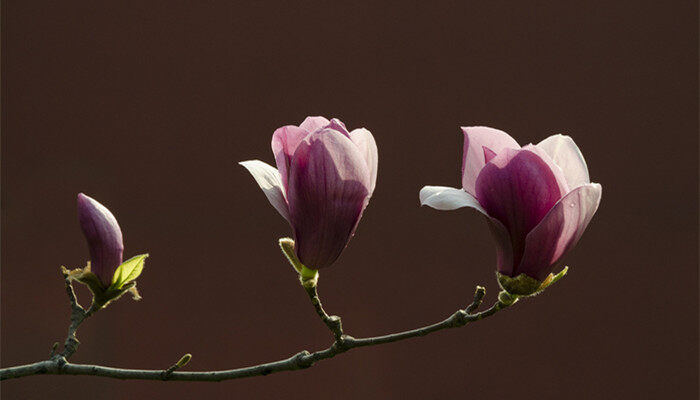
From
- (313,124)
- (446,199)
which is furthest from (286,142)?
(446,199)

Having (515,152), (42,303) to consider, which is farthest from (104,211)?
(42,303)

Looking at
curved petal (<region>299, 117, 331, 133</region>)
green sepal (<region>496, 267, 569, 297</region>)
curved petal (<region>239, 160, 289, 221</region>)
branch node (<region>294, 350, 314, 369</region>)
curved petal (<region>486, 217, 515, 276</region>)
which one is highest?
curved petal (<region>299, 117, 331, 133</region>)

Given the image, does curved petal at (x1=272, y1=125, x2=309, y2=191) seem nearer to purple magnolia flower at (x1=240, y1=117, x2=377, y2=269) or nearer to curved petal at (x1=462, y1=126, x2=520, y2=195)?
purple magnolia flower at (x1=240, y1=117, x2=377, y2=269)

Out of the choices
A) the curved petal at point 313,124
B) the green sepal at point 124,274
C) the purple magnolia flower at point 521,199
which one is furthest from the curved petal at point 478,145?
the green sepal at point 124,274

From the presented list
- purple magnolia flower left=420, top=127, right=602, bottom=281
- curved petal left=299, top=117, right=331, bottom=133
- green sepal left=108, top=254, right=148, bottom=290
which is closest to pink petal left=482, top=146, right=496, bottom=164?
purple magnolia flower left=420, top=127, right=602, bottom=281

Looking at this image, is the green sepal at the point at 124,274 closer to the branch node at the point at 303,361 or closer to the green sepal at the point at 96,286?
the green sepal at the point at 96,286

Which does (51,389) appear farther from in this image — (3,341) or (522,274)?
(522,274)

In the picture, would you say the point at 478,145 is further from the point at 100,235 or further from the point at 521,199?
the point at 100,235
